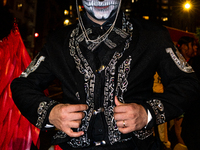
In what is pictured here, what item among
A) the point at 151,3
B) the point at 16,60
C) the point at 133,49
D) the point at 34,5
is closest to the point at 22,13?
the point at 34,5

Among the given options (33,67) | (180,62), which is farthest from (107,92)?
(33,67)

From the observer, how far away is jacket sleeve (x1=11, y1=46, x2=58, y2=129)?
1.30 metres

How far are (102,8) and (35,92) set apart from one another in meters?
0.82

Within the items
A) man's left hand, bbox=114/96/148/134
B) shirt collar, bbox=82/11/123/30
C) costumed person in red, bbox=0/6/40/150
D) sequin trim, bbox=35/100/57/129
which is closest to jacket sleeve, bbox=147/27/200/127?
man's left hand, bbox=114/96/148/134

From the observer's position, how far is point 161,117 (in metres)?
1.20

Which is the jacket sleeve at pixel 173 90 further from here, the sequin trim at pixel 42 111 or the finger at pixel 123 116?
the sequin trim at pixel 42 111

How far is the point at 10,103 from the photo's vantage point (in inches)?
104

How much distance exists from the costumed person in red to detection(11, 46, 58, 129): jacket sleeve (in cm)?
131

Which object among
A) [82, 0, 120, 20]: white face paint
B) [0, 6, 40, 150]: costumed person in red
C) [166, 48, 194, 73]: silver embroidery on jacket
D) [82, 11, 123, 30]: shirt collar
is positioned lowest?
[0, 6, 40, 150]: costumed person in red

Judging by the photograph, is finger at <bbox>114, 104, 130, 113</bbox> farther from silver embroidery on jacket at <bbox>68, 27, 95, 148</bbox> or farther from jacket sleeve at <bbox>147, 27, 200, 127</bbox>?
silver embroidery on jacket at <bbox>68, 27, 95, 148</bbox>

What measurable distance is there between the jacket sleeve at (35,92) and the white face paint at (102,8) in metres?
0.52

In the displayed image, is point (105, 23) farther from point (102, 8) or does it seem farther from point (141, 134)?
point (141, 134)

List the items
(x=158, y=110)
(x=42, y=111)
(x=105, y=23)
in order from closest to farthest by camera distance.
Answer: (x=158, y=110), (x=42, y=111), (x=105, y=23)

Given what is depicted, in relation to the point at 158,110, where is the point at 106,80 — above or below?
above
